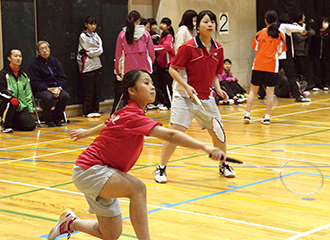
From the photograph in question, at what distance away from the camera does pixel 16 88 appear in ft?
32.4

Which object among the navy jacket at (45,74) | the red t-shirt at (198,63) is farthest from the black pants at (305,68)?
the red t-shirt at (198,63)

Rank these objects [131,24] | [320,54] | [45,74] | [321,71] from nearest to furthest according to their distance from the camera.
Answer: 1. [131,24]
2. [45,74]
3. [320,54]
4. [321,71]

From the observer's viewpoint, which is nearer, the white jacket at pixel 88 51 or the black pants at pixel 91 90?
the white jacket at pixel 88 51

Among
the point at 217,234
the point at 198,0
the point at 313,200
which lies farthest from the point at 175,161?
the point at 198,0

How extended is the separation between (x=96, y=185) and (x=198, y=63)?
2.78 meters

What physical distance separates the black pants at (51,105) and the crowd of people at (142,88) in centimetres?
2

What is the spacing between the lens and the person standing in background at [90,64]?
11742 millimetres

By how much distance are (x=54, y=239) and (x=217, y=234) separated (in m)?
1.24

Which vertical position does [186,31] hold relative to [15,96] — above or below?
above

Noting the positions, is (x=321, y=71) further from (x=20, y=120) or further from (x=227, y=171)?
(x=227, y=171)

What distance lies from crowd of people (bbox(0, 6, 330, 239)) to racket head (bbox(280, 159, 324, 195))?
105 centimetres

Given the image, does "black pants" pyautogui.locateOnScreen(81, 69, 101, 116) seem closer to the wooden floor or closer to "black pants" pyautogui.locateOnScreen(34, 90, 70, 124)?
"black pants" pyautogui.locateOnScreen(34, 90, 70, 124)

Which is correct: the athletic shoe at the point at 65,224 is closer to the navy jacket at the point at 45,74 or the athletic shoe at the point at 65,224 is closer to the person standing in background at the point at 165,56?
the navy jacket at the point at 45,74

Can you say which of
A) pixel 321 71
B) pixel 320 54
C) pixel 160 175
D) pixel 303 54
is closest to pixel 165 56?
pixel 303 54
